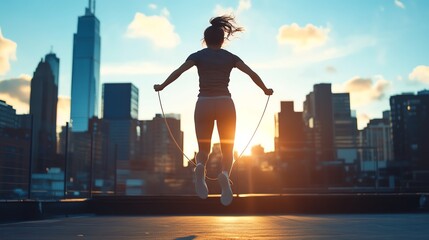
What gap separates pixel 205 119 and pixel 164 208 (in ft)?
46.1

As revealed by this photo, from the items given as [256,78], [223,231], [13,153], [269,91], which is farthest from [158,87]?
[13,153]

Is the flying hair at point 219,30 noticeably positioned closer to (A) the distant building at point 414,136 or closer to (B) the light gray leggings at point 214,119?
(B) the light gray leggings at point 214,119

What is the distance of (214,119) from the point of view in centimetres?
763

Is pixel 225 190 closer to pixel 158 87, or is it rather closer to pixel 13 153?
pixel 158 87

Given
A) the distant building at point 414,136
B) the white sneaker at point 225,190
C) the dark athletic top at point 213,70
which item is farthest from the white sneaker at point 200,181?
the distant building at point 414,136

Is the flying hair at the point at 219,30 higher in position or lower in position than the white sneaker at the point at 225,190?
higher

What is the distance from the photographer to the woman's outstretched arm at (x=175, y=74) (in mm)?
7750

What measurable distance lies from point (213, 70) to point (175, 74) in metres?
0.69

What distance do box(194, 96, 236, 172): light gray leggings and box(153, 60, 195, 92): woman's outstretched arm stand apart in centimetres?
55

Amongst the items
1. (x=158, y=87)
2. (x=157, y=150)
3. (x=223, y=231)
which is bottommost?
(x=223, y=231)

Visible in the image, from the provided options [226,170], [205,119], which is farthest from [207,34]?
[226,170]

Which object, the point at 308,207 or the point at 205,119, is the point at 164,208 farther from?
the point at 205,119

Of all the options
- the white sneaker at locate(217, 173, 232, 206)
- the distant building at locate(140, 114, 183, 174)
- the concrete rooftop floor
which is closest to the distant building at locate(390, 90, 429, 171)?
the distant building at locate(140, 114, 183, 174)

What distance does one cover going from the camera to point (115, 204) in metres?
21.0
